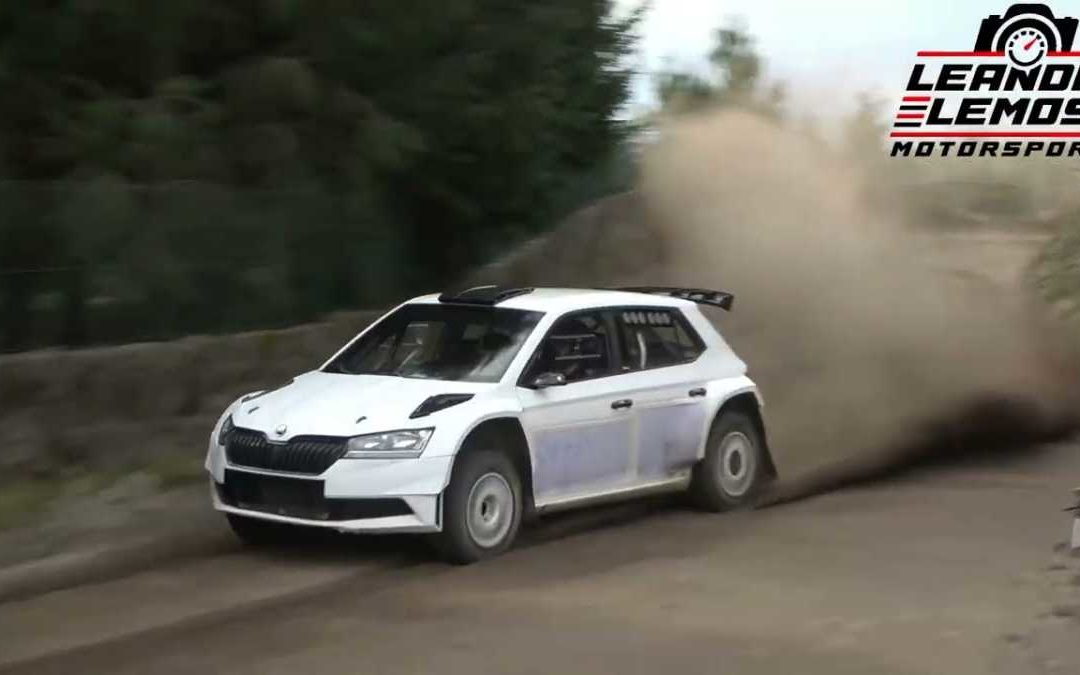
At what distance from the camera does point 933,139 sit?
17.7m

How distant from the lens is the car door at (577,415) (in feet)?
32.2

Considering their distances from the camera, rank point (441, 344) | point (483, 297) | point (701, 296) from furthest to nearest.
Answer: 1. point (701, 296)
2. point (483, 297)
3. point (441, 344)

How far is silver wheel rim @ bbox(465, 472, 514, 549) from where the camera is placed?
9.24 m

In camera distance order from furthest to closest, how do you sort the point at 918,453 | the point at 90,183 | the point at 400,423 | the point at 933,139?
the point at 933,139 → the point at 918,453 → the point at 90,183 → the point at 400,423

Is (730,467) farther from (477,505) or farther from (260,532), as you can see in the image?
(260,532)

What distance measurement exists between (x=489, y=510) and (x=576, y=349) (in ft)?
5.02

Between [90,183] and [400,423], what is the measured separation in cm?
345

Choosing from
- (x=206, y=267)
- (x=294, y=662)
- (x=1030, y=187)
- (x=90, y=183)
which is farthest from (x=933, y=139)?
(x=294, y=662)

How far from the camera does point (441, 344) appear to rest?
1033 centimetres

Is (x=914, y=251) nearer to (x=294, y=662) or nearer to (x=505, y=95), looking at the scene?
(x=505, y=95)

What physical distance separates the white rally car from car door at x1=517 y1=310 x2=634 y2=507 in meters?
0.01

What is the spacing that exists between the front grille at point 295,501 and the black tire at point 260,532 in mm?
201

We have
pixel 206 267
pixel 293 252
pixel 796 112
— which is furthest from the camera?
pixel 796 112

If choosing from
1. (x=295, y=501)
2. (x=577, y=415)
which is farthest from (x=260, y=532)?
(x=577, y=415)
